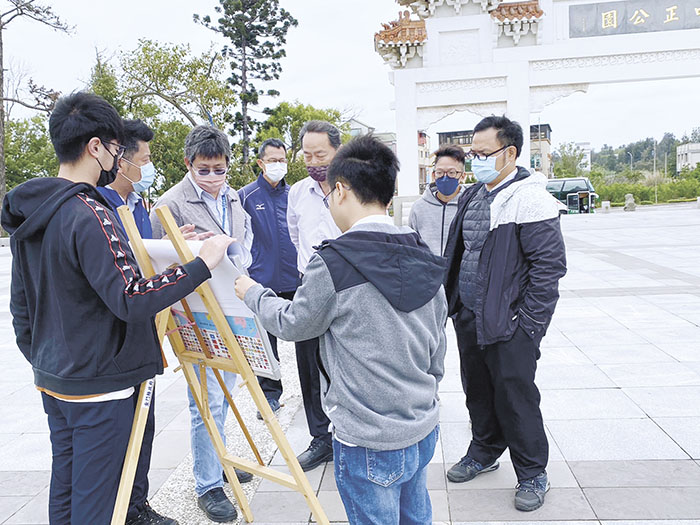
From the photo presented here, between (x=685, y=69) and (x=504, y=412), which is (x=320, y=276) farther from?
(x=685, y=69)

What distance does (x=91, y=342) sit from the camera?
1.88 metres

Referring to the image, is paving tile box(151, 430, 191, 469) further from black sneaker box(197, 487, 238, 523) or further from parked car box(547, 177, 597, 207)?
parked car box(547, 177, 597, 207)

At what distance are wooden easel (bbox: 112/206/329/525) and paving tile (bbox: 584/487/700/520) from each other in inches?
52.2

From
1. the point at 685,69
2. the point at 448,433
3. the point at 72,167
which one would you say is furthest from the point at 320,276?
the point at 685,69

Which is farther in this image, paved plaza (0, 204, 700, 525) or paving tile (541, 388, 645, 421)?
paving tile (541, 388, 645, 421)

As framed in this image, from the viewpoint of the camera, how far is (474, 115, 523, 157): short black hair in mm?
2900

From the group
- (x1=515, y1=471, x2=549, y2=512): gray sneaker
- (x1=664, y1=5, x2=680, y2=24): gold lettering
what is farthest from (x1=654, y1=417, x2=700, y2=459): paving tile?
(x1=664, y1=5, x2=680, y2=24): gold lettering

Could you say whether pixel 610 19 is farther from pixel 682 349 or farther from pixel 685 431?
pixel 685 431

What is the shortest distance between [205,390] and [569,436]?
2.17m

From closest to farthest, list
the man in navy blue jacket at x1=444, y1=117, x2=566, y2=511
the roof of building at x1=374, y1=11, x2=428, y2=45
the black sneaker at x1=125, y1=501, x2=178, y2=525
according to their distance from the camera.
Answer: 1. the black sneaker at x1=125, y1=501, x2=178, y2=525
2. the man in navy blue jacket at x1=444, y1=117, x2=566, y2=511
3. the roof of building at x1=374, y1=11, x2=428, y2=45

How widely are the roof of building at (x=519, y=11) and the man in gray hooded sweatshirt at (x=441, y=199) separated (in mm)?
13543

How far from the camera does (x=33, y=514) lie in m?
2.81

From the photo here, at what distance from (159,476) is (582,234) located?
14.6 m

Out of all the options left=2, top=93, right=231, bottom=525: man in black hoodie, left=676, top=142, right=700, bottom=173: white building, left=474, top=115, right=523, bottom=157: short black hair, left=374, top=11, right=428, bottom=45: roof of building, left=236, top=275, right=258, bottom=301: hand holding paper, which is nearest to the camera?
left=2, top=93, right=231, bottom=525: man in black hoodie
